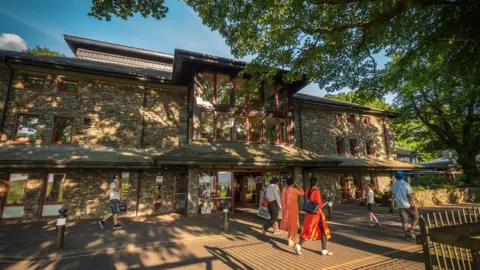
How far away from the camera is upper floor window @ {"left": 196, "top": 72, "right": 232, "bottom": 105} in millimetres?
11688

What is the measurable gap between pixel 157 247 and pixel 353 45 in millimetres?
11128

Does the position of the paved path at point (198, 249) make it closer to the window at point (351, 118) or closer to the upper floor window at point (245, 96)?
the upper floor window at point (245, 96)

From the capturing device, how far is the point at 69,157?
9.64 metres

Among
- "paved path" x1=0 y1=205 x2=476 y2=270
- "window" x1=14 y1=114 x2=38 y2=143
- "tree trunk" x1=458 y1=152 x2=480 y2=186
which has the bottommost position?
"paved path" x1=0 y1=205 x2=476 y2=270

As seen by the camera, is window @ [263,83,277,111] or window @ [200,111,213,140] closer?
window @ [200,111,213,140]

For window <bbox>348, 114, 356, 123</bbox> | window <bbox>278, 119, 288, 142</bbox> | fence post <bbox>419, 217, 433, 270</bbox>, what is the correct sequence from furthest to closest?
window <bbox>348, 114, 356, 123</bbox>, window <bbox>278, 119, 288, 142</bbox>, fence post <bbox>419, 217, 433, 270</bbox>

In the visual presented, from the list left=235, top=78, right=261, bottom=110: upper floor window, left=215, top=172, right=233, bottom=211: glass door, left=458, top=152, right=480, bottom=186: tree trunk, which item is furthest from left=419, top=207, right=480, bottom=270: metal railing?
left=458, top=152, right=480, bottom=186: tree trunk

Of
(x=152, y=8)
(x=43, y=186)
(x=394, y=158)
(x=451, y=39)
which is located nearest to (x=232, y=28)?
Answer: (x=152, y=8)

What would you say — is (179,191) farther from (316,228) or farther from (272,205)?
(316,228)

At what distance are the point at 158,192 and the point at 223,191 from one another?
12.1 feet

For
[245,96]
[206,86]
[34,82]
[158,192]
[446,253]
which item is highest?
[206,86]

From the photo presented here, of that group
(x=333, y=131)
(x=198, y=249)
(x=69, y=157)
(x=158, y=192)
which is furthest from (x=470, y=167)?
(x=69, y=157)

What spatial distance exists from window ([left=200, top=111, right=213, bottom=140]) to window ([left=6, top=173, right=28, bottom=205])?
8.54 metres

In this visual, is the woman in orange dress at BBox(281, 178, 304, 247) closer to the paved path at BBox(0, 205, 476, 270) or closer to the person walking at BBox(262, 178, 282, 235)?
the paved path at BBox(0, 205, 476, 270)
